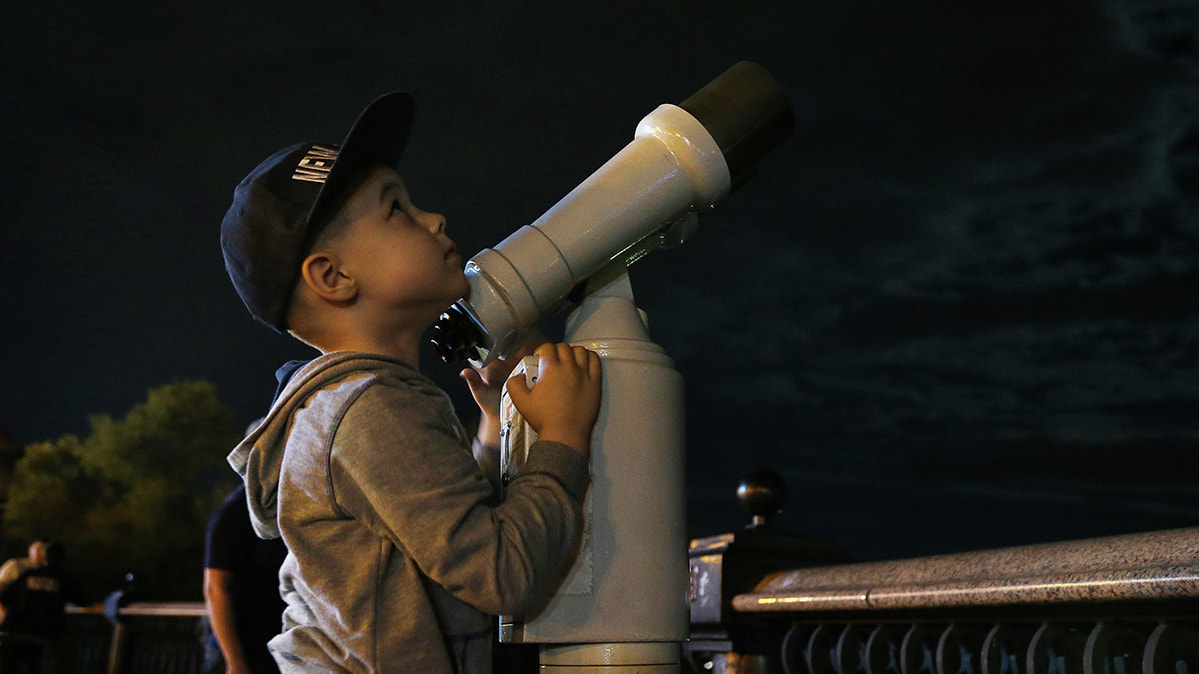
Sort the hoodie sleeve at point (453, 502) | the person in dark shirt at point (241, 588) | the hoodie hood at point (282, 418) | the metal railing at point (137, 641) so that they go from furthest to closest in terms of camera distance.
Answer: the metal railing at point (137, 641) < the person in dark shirt at point (241, 588) < the hoodie hood at point (282, 418) < the hoodie sleeve at point (453, 502)

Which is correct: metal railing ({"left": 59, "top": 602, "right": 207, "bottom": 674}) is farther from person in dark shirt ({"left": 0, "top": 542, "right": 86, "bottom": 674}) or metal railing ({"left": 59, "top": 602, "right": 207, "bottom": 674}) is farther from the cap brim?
the cap brim

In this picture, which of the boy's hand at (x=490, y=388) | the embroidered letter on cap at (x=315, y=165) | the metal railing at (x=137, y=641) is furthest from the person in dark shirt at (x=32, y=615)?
the embroidered letter on cap at (x=315, y=165)

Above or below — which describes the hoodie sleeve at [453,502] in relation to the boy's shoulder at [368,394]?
below

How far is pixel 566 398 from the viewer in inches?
31.2

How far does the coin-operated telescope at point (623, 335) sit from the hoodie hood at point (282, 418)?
3.4 inches

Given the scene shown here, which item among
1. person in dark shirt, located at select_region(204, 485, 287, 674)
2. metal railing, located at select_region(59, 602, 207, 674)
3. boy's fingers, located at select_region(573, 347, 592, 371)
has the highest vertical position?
boy's fingers, located at select_region(573, 347, 592, 371)

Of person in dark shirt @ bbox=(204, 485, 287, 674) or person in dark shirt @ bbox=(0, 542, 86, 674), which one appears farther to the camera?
person in dark shirt @ bbox=(0, 542, 86, 674)

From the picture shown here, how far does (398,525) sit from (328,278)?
1.01ft

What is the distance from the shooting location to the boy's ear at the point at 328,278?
933 millimetres

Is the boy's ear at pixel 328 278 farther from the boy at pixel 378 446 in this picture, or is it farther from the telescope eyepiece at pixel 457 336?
the telescope eyepiece at pixel 457 336

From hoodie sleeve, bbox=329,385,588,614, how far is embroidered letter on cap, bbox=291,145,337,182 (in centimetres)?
25

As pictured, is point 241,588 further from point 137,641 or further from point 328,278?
point 137,641

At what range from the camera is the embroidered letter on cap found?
3.03 feet

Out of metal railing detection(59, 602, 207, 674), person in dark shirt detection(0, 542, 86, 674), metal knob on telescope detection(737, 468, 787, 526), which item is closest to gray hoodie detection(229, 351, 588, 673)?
metal knob on telescope detection(737, 468, 787, 526)
